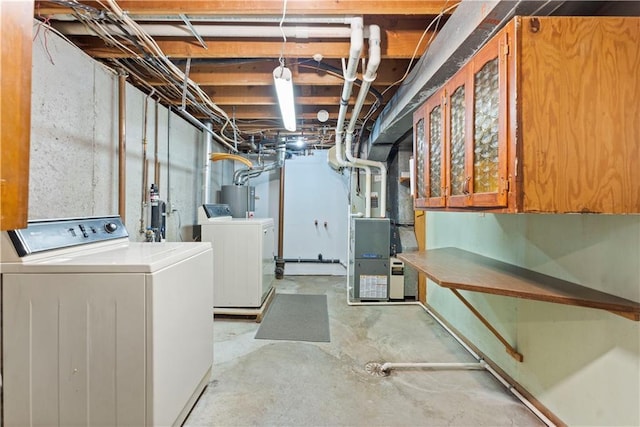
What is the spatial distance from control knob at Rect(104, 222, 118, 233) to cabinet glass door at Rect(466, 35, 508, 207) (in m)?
2.23

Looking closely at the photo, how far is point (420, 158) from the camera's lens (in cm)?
238

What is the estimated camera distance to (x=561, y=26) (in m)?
1.21

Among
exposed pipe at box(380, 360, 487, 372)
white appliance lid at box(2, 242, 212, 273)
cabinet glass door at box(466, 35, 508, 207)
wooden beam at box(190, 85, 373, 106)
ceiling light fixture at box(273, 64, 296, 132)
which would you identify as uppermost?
wooden beam at box(190, 85, 373, 106)

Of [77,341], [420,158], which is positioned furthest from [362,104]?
[77,341]

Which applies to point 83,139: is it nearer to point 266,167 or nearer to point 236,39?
point 236,39

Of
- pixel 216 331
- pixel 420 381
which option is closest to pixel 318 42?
pixel 420 381

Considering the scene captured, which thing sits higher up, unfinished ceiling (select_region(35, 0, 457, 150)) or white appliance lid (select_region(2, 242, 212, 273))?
unfinished ceiling (select_region(35, 0, 457, 150))

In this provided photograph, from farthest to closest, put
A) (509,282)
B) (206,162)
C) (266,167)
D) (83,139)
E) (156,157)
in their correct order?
(266,167)
(206,162)
(156,157)
(83,139)
(509,282)

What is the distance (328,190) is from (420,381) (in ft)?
12.1

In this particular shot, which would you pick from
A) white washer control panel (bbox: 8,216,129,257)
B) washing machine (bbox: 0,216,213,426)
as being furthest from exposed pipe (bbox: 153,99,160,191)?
washing machine (bbox: 0,216,213,426)

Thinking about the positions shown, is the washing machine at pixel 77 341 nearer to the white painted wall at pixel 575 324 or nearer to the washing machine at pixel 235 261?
the washing machine at pixel 235 261

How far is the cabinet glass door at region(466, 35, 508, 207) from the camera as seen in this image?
1.31 metres

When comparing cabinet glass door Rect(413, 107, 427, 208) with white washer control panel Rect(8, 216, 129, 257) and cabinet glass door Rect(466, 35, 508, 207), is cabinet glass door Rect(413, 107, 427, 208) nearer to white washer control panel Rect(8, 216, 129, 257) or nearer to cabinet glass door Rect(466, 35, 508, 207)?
cabinet glass door Rect(466, 35, 508, 207)

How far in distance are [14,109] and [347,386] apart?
87.9 inches
